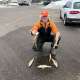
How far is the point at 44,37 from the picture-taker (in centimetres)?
1125

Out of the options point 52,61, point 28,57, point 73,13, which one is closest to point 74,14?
point 73,13

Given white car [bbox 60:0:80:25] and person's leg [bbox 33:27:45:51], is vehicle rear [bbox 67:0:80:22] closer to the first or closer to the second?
white car [bbox 60:0:80:25]

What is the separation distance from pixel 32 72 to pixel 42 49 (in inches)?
39.3

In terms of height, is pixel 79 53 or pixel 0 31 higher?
pixel 79 53

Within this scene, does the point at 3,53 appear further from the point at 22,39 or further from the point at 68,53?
the point at 22,39

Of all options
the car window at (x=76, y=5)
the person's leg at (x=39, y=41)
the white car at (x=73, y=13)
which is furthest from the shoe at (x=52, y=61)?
the car window at (x=76, y=5)

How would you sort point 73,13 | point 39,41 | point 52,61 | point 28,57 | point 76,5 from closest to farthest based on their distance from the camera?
point 52,61
point 39,41
point 28,57
point 73,13
point 76,5

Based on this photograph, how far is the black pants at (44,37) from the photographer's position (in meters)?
11.1

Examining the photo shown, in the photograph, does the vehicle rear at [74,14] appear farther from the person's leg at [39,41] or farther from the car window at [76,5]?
the person's leg at [39,41]

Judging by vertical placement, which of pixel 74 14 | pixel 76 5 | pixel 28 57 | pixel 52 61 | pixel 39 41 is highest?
pixel 39 41

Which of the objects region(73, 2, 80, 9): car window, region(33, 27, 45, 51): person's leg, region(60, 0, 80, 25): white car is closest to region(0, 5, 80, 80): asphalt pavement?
region(33, 27, 45, 51): person's leg

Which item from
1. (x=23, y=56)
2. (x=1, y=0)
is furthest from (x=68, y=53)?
(x=1, y=0)

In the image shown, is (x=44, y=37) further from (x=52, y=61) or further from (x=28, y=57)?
(x=28, y=57)

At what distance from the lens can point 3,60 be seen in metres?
11.8
